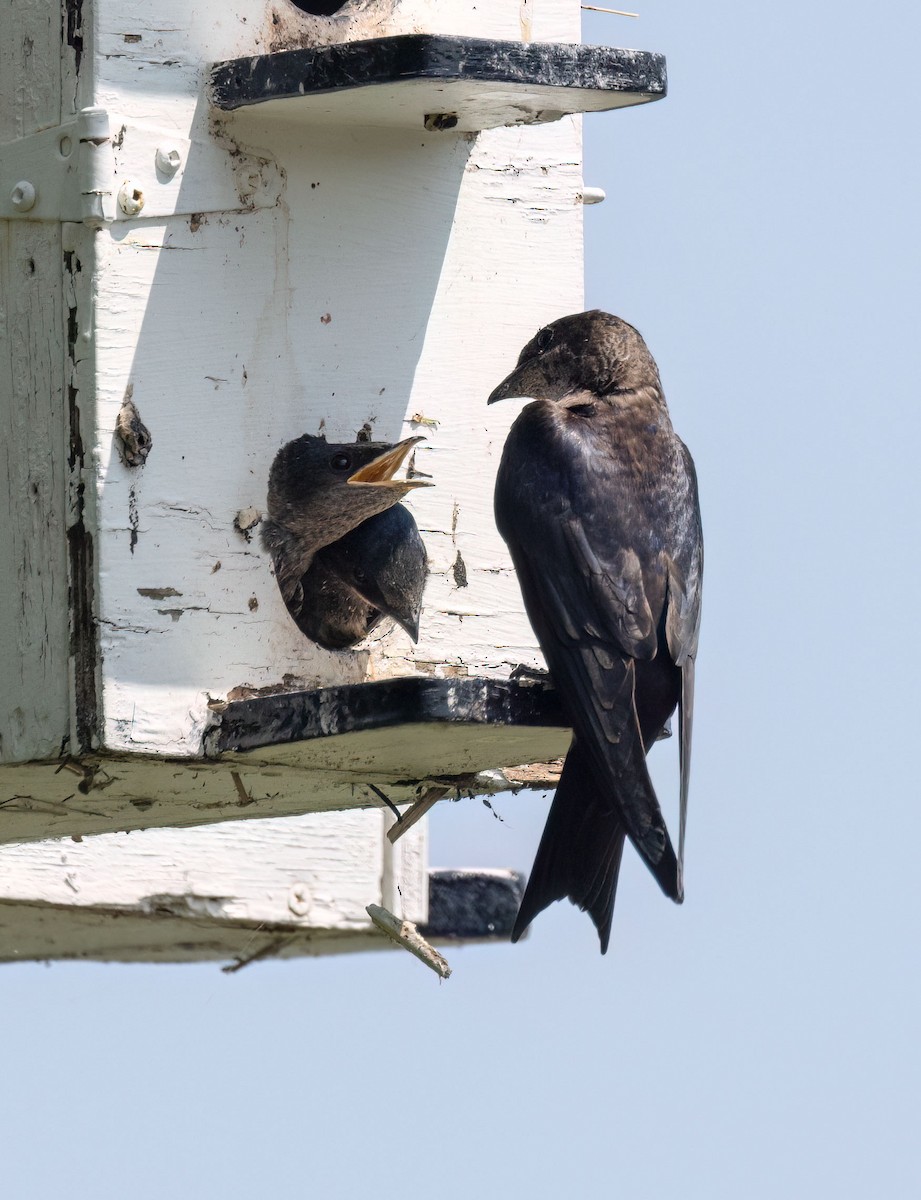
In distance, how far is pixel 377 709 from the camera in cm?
441

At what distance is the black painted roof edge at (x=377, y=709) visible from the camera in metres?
4.37

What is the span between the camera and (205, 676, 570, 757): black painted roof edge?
4.37 metres

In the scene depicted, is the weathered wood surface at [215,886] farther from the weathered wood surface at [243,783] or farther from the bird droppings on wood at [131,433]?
the bird droppings on wood at [131,433]

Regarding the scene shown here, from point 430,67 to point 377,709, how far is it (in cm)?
109

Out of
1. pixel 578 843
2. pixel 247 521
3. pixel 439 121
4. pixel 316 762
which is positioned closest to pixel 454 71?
pixel 439 121

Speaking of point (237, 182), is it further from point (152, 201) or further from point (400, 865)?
point (400, 865)

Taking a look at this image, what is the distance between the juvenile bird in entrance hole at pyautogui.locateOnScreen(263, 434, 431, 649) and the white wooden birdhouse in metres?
0.04

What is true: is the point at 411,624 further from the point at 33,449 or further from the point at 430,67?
the point at 430,67

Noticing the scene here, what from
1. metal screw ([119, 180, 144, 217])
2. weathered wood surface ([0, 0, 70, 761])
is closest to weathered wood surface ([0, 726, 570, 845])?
weathered wood surface ([0, 0, 70, 761])

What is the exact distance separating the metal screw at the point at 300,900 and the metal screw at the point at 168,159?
2458 millimetres

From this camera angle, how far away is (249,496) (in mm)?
4770

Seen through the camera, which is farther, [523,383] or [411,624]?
[523,383]

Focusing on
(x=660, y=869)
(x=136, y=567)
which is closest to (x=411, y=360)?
(x=136, y=567)

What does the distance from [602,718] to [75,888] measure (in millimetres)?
2254
